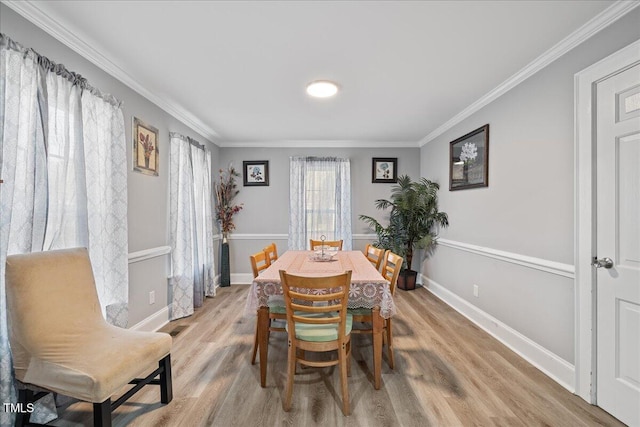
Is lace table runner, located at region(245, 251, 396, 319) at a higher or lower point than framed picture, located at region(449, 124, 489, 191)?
lower

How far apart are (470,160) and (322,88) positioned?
2.01m

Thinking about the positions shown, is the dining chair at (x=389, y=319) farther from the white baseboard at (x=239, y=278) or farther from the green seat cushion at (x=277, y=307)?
the white baseboard at (x=239, y=278)

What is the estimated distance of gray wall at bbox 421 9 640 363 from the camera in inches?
79.9

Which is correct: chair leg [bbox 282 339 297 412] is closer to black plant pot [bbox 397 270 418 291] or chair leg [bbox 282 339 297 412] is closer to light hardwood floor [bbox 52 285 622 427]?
light hardwood floor [bbox 52 285 622 427]

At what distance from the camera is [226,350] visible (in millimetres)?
2559

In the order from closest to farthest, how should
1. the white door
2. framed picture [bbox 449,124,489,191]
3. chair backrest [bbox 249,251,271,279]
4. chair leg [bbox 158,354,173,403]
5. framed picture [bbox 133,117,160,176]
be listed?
the white door
chair leg [bbox 158,354,173,403]
chair backrest [bbox 249,251,271,279]
framed picture [bbox 133,117,160,176]
framed picture [bbox 449,124,489,191]

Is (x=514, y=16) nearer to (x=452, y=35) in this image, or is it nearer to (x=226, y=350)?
(x=452, y=35)

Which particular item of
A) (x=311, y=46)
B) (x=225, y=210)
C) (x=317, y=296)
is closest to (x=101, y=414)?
(x=317, y=296)

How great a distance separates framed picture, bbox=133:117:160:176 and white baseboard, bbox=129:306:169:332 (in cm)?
151

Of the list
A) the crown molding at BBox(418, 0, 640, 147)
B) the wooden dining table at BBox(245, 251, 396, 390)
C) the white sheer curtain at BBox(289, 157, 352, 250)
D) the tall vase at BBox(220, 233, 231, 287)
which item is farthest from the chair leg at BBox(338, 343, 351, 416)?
the tall vase at BBox(220, 233, 231, 287)

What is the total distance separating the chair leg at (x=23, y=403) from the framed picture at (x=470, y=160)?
155 inches

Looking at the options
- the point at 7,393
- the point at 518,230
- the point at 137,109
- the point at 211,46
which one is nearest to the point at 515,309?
the point at 518,230

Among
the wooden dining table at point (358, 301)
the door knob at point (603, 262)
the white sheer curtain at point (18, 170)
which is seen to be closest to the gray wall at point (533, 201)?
the door knob at point (603, 262)

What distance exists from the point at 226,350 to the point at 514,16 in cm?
335
